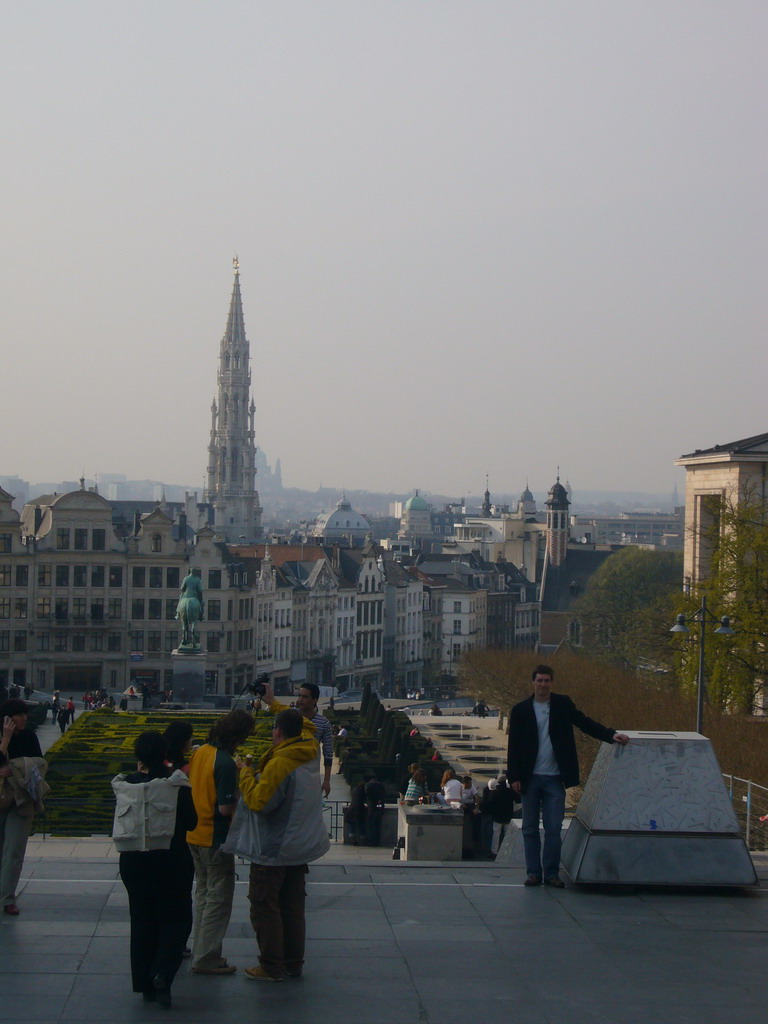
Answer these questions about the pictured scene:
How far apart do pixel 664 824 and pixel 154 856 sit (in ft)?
15.5

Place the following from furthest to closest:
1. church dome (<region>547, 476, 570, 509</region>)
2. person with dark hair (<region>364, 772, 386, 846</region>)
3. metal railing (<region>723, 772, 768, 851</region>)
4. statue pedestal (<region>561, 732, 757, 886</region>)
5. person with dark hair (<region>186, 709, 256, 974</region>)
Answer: church dome (<region>547, 476, 570, 509</region>) → person with dark hair (<region>364, 772, 386, 846</region>) → metal railing (<region>723, 772, 768, 851</region>) → statue pedestal (<region>561, 732, 757, 886</region>) → person with dark hair (<region>186, 709, 256, 974</region>)

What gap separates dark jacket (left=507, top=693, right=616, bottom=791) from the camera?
14.8m

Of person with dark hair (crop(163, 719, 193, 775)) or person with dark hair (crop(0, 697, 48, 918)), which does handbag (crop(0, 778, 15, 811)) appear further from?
person with dark hair (crop(163, 719, 193, 775))

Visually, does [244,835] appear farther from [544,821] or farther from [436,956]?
[544,821]

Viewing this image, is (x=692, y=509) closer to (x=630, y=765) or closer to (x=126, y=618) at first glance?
(x=126, y=618)

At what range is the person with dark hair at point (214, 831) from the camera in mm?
11867

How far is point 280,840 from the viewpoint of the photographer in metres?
11.8

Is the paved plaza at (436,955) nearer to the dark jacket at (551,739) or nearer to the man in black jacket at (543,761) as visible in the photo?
the man in black jacket at (543,761)

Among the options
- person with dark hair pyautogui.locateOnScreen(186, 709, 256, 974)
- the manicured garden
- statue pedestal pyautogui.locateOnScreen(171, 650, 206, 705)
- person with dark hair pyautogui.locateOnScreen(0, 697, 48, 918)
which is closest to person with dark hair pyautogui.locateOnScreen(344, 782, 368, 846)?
the manicured garden

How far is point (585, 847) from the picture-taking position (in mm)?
14383

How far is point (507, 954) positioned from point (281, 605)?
9840 cm

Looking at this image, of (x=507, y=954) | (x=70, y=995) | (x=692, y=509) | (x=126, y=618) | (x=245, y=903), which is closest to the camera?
(x=70, y=995)

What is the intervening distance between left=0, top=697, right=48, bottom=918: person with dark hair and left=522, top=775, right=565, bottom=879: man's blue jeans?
409 centimetres

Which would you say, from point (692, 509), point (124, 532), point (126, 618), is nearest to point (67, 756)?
point (692, 509)
